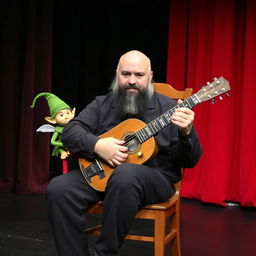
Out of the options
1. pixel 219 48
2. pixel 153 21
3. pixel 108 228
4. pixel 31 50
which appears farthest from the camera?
pixel 153 21

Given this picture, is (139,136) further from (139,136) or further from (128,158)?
(128,158)

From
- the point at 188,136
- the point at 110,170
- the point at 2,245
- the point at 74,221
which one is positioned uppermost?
the point at 188,136

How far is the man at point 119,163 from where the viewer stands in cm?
225

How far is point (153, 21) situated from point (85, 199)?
124 inches

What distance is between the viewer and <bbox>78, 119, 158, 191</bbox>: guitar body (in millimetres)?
2398

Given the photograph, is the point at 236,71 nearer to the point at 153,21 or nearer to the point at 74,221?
the point at 153,21

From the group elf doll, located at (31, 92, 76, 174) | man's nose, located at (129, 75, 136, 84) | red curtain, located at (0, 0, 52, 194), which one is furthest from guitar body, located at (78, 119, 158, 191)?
red curtain, located at (0, 0, 52, 194)

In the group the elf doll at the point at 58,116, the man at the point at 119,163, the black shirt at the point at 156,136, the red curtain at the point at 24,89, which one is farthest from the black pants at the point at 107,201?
the red curtain at the point at 24,89

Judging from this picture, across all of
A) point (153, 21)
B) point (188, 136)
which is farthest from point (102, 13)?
point (188, 136)

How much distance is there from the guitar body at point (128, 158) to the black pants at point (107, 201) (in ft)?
0.17

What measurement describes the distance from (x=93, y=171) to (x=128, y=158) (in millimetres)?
179

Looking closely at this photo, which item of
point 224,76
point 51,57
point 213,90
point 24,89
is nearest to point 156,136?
point 213,90

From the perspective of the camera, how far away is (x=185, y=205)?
4438mm

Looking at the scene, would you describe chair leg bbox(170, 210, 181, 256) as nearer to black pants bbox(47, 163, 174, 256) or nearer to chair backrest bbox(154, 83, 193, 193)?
black pants bbox(47, 163, 174, 256)
